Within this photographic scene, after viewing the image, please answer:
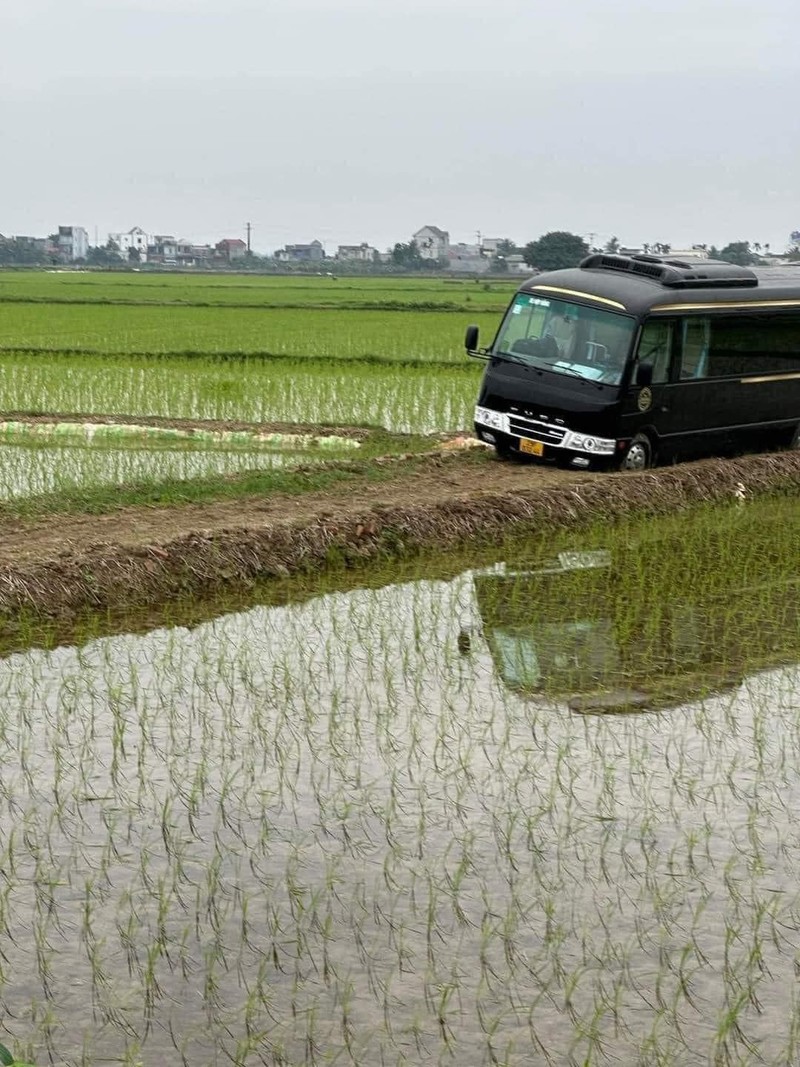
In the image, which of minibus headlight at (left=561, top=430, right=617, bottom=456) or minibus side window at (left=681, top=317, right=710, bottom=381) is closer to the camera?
minibus headlight at (left=561, top=430, right=617, bottom=456)

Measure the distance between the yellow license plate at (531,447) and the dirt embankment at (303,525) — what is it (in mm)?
153

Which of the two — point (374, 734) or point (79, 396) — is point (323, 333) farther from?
point (374, 734)

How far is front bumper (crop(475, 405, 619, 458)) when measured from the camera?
13.4 m

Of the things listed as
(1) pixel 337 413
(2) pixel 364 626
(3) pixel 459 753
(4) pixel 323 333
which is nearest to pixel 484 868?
(3) pixel 459 753

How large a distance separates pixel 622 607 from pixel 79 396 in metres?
11.0

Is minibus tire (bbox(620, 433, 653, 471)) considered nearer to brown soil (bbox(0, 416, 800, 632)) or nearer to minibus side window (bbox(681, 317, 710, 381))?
brown soil (bbox(0, 416, 800, 632))

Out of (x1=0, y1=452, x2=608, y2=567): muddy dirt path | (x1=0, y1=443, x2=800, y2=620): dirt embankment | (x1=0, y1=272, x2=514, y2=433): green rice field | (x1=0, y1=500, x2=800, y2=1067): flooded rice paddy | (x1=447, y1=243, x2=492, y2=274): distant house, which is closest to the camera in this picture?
(x1=0, y1=500, x2=800, y2=1067): flooded rice paddy

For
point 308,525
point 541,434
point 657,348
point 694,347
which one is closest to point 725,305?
point 694,347

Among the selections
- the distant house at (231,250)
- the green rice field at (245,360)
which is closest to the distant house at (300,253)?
the distant house at (231,250)

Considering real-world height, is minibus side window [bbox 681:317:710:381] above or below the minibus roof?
below

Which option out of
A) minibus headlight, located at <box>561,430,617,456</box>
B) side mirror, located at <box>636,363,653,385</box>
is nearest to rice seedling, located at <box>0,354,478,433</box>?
minibus headlight, located at <box>561,430,617,456</box>

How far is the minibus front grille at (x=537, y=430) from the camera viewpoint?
44.2 feet

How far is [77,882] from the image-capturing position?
511 cm

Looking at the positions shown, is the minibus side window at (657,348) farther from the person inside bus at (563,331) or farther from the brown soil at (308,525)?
the brown soil at (308,525)
